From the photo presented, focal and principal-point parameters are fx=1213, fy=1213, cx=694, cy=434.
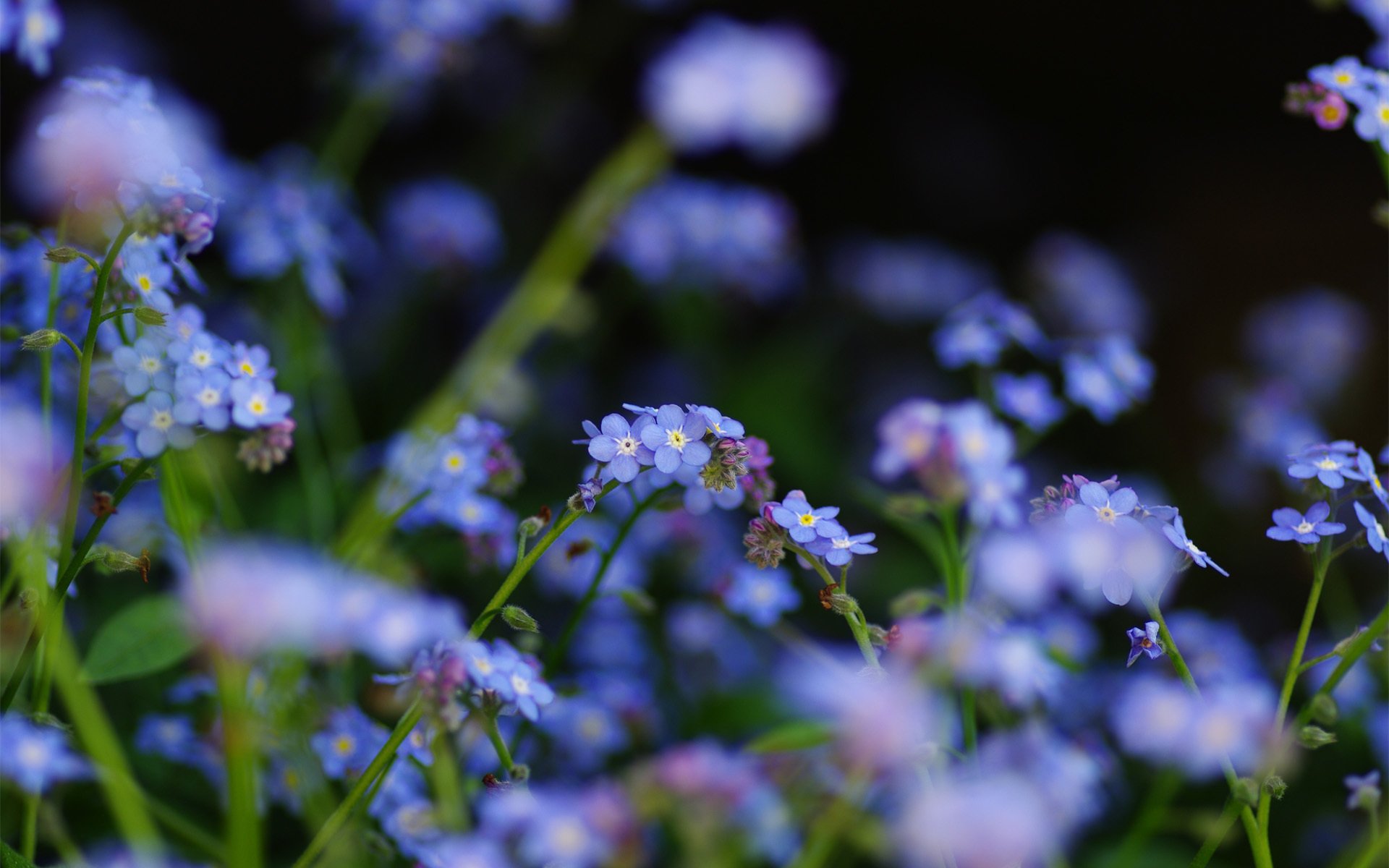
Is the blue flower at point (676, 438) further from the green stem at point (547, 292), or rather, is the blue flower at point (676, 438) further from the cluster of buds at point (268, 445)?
the green stem at point (547, 292)

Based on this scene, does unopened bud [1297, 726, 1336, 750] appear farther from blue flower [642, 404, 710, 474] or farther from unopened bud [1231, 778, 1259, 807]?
blue flower [642, 404, 710, 474]

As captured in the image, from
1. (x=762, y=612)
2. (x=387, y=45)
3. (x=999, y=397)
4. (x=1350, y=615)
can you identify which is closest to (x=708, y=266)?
(x=387, y=45)

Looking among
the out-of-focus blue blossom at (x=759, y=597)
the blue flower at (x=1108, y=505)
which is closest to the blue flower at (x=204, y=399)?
the out-of-focus blue blossom at (x=759, y=597)

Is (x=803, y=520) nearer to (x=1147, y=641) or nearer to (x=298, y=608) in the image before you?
(x=1147, y=641)

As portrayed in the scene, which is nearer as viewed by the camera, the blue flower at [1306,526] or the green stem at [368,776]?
the green stem at [368,776]

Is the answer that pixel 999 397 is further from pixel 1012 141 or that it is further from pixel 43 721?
pixel 1012 141
